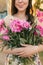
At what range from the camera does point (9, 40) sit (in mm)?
1512

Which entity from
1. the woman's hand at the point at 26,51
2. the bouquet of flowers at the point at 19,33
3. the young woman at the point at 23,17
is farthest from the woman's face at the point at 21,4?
the woman's hand at the point at 26,51

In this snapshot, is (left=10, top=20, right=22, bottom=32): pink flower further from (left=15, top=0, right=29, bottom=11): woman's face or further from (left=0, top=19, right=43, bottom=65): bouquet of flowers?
(left=15, top=0, right=29, bottom=11): woman's face

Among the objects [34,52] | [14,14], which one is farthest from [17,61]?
[14,14]

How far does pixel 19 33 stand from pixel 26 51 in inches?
5.4

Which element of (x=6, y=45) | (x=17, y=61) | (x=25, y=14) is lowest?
(x=17, y=61)

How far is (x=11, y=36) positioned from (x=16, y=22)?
0.10 metres

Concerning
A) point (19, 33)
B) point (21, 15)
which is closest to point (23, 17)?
point (21, 15)

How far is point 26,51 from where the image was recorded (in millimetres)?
1552

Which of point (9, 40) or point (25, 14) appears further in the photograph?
point (25, 14)

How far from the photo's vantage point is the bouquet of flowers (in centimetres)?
150

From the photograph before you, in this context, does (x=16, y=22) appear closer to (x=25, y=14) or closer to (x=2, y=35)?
(x=2, y=35)

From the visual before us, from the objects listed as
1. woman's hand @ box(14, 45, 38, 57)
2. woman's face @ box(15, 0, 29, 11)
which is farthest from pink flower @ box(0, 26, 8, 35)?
woman's face @ box(15, 0, 29, 11)

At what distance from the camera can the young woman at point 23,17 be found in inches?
60.7

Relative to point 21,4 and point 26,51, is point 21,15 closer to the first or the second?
point 21,4
